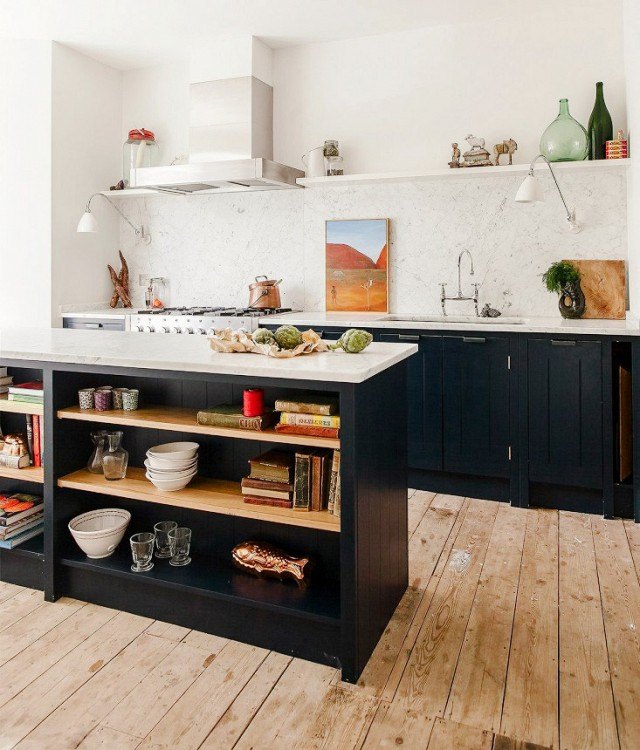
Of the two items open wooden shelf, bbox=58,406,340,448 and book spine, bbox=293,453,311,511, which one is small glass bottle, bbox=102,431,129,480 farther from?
book spine, bbox=293,453,311,511

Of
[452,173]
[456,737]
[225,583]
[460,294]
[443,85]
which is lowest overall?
[456,737]

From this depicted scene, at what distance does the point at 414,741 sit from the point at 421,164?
3.68 m

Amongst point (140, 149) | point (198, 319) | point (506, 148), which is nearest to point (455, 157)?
point (506, 148)

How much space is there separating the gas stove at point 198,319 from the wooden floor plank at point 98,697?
7.80 ft

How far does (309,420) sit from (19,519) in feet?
4.49

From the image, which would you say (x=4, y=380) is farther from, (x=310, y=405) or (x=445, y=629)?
(x=445, y=629)

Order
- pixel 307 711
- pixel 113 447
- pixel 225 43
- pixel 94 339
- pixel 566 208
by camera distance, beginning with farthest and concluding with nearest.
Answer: pixel 225 43 → pixel 566 208 → pixel 94 339 → pixel 113 447 → pixel 307 711

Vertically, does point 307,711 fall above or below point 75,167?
below

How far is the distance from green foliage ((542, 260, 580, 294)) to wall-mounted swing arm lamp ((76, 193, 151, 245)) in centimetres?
325

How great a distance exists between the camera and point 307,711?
71.9 inches

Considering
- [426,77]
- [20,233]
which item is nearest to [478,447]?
[426,77]

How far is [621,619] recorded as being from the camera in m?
2.31

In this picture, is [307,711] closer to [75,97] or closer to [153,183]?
[153,183]

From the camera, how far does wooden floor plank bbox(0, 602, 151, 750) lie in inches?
69.9
